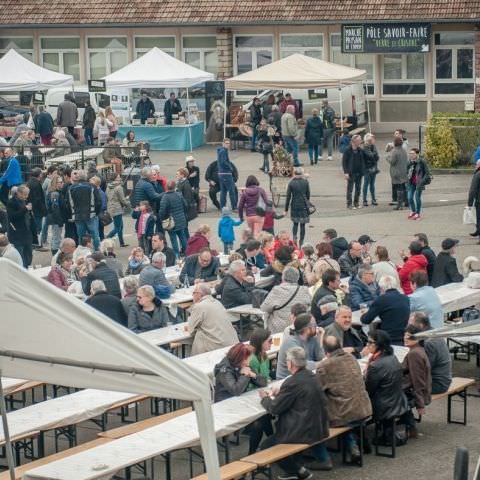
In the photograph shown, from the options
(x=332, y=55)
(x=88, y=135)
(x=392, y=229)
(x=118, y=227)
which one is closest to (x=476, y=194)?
(x=392, y=229)

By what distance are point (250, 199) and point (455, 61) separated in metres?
17.7

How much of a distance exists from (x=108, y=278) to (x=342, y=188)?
1395 centimetres

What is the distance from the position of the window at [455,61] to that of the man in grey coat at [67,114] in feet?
33.6

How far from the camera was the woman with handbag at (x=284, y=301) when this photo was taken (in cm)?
1662

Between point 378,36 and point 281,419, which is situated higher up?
point 378,36

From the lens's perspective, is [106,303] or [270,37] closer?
[106,303]

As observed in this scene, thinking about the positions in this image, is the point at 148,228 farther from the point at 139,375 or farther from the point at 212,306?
the point at 139,375

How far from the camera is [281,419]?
13586 mm

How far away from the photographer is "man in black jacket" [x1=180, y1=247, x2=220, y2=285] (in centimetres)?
1945

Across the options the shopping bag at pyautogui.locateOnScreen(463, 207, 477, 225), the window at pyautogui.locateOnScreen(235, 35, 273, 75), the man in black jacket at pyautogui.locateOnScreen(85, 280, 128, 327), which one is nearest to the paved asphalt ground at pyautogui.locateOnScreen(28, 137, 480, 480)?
the shopping bag at pyautogui.locateOnScreen(463, 207, 477, 225)

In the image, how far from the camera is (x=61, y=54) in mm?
43875

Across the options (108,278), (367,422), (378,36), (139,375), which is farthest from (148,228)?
(378,36)

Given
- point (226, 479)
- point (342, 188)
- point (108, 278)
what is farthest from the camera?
point (342, 188)

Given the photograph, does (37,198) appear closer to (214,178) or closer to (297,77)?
(214,178)
